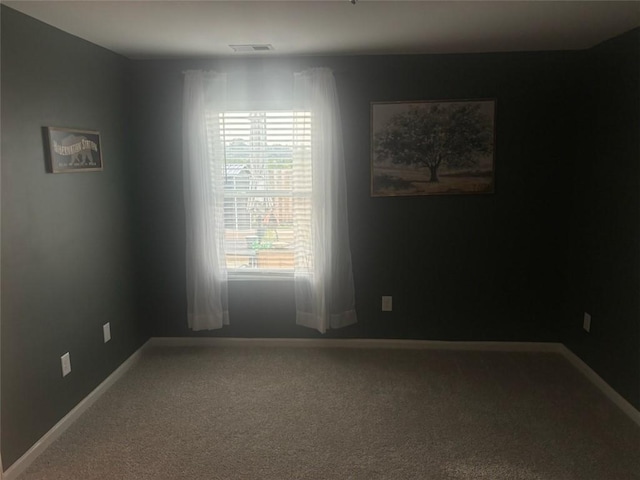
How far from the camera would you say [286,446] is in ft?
8.20

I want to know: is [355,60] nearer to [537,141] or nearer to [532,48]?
[532,48]

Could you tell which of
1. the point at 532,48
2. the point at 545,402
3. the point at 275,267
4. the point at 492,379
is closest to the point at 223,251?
the point at 275,267

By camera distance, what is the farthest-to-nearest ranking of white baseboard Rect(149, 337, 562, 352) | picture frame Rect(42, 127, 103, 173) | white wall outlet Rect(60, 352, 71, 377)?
white baseboard Rect(149, 337, 562, 352) < white wall outlet Rect(60, 352, 71, 377) < picture frame Rect(42, 127, 103, 173)

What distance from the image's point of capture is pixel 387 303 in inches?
145

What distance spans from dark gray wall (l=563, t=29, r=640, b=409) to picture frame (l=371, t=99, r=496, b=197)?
25.5 inches

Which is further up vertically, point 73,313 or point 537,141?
point 537,141

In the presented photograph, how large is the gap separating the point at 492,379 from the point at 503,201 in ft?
4.25

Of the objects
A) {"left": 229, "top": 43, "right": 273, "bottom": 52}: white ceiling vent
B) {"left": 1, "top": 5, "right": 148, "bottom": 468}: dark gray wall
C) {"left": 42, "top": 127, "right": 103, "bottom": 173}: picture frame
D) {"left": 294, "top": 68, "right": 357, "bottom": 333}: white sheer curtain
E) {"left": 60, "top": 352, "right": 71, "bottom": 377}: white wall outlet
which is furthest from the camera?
{"left": 294, "top": 68, "right": 357, "bottom": 333}: white sheer curtain

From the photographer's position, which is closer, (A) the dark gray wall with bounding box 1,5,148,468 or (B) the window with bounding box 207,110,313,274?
(A) the dark gray wall with bounding box 1,5,148,468

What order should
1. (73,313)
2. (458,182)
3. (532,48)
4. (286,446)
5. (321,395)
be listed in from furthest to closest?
(458,182) < (532,48) < (321,395) < (73,313) < (286,446)

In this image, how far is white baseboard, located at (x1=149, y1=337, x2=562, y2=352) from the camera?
12.0ft

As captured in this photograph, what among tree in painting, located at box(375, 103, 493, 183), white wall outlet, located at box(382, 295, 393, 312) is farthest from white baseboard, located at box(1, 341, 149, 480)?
tree in painting, located at box(375, 103, 493, 183)

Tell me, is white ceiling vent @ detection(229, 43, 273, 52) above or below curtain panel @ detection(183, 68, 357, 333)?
above

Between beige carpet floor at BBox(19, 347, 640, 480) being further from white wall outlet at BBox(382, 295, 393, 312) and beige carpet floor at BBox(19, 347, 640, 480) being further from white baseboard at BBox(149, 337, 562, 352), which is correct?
white wall outlet at BBox(382, 295, 393, 312)
